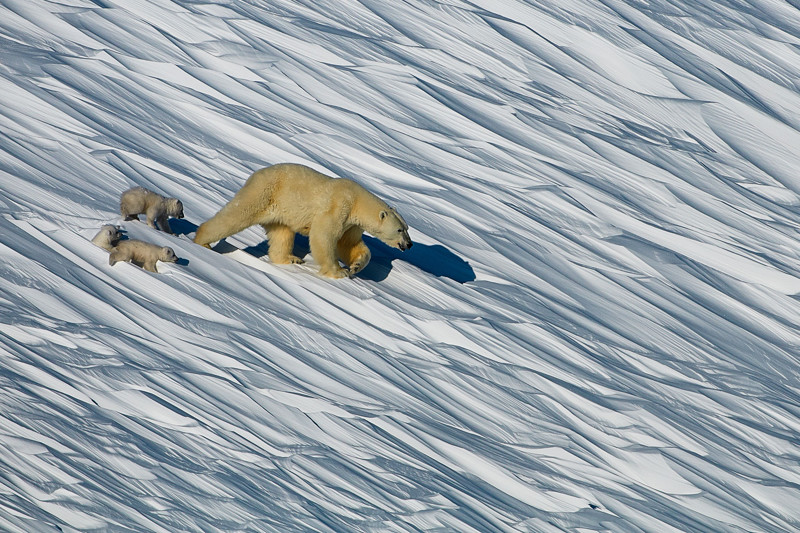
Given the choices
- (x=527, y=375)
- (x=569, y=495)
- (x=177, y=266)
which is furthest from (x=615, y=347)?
(x=177, y=266)

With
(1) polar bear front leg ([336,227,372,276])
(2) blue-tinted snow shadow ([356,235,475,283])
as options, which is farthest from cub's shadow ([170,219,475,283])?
(1) polar bear front leg ([336,227,372,276])

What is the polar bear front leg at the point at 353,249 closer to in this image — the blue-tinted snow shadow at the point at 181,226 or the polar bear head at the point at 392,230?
the polar bear head at the point at 392,230

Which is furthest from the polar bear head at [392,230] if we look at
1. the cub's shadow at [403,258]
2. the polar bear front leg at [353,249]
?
the cub's shadow at [403,258]

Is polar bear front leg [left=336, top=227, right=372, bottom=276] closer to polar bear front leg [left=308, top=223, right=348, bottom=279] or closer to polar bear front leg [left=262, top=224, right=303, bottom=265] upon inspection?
polar bear front leg [left=308, top=223, right=348, bottom=279]

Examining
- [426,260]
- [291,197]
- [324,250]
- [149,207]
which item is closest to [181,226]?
[149,207]

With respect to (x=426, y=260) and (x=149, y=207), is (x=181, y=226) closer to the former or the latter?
(x=149, y=207)

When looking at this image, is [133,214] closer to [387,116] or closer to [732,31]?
[387,116]
